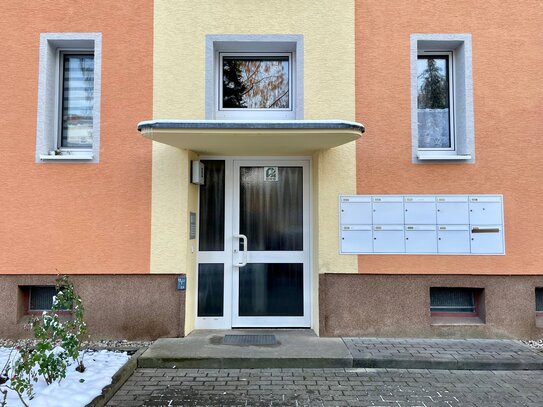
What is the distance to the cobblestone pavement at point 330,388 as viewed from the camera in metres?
4.02

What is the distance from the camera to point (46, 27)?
5871mm

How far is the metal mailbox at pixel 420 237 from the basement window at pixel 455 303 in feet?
2.08

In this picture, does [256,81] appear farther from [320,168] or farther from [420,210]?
[420,210]

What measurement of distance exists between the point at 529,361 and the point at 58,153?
6517 millimetres

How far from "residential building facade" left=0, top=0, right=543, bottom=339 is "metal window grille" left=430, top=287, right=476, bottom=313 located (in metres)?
0.03

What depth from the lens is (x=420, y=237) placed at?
18.9 feet

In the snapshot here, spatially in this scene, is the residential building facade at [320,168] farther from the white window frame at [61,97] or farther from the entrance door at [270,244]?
the entrance door at [270,244]

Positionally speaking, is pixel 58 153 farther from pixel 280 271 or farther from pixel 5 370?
pixel 280 271

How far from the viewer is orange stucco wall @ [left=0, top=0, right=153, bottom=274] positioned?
5.70 meters

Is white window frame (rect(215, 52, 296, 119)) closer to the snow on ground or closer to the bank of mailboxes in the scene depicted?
the bank of mailboxes

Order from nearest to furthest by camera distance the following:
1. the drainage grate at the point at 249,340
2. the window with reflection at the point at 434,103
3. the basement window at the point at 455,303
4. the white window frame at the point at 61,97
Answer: the drainage grate at the point at 249,340 → the basement window at the point at 455,303 → the white window frame at the point at 61,97 → the window with reflection at the point at 434,103

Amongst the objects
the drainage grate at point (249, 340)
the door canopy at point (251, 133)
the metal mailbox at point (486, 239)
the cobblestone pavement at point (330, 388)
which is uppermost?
the door canopy at point (251, 133)

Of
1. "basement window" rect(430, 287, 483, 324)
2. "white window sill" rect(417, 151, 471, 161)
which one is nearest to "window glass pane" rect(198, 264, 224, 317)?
"basement window" rect(430, 287, 483, 324)

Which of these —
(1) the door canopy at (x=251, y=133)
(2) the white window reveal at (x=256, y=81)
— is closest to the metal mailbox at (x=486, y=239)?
(1) the door canopy at (x=251, y=133)
